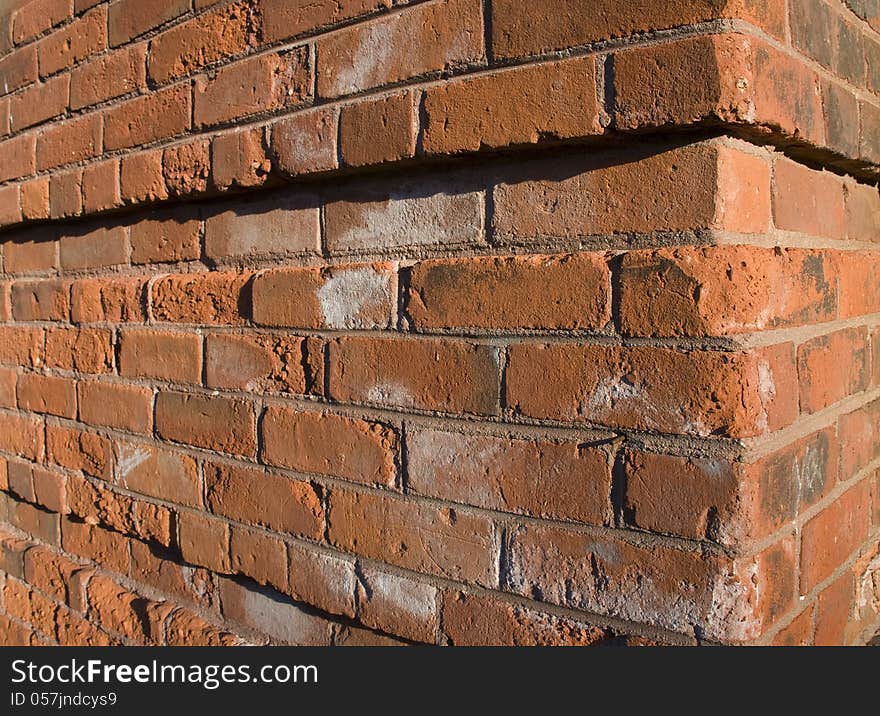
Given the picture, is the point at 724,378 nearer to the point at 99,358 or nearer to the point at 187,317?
the point at 187,317

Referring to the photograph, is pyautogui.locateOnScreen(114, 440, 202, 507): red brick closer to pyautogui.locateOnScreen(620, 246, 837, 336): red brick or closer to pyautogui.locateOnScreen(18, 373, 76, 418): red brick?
pyautogui.locateOnScreen(18, 373, 76, 418): red brick

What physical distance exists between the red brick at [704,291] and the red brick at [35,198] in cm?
155

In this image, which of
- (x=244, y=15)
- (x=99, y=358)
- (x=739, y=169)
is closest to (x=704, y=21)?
(x=739, y=169)

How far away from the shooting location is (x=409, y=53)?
3.72 ft

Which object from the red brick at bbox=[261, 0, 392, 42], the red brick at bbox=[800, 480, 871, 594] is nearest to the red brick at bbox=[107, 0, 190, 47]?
the red brick at bbox=[261, 0, 392, 42]

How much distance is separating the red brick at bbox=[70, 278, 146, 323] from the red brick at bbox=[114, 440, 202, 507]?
11.7 inches

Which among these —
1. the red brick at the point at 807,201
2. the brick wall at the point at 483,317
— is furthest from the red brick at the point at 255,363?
the red brick at the point at 807,201

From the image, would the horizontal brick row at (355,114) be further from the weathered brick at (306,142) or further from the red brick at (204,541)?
the red brick at (204,541)

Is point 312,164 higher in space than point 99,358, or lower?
higher

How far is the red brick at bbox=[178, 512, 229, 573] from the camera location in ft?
4.81

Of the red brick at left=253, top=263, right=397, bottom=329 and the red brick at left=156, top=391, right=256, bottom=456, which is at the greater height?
the red brick at left=253, top=263, right=397, bottom=329

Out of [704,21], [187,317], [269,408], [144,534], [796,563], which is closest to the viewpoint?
[704,21]

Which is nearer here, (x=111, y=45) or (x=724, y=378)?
(x=724, y=378)

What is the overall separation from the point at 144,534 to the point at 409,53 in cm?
120
